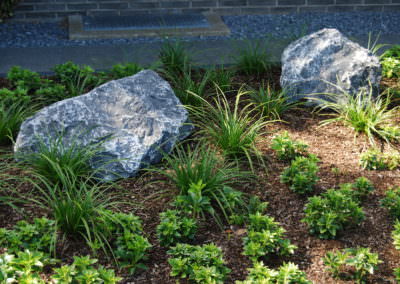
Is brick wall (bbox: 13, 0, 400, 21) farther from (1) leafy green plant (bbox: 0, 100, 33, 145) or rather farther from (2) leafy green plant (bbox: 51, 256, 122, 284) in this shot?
(2) leafy green plant (bbox: 51, 256, 122, 284)

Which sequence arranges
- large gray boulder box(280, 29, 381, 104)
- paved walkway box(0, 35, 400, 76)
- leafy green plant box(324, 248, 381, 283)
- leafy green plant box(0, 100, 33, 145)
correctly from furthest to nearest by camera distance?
paved walkway box(0, 35, 400, 76), large gray boulder box(280, 29, 381, 104), leafy green plant box(0, 100, 33, 145), leafy green plant box(324, 248, 381, 283)

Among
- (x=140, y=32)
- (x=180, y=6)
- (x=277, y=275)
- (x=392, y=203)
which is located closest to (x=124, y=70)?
(x=140, y=32)

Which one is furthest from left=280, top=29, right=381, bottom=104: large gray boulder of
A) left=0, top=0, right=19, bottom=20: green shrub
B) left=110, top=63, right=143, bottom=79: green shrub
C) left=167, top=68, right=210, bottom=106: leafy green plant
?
left=0, top=0, right=19, bottom=20: green shrub

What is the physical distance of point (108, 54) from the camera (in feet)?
22.4

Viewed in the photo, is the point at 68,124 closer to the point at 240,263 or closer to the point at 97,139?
the point at 97,139

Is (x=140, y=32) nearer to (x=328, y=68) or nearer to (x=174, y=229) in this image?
(x=328, y=68)

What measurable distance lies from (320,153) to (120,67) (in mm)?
2259

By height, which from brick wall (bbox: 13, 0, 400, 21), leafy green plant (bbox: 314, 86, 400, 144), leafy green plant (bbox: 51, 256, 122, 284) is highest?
brick wall (bbox: 13, 0, 400, 21)

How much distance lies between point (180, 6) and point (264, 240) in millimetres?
5964

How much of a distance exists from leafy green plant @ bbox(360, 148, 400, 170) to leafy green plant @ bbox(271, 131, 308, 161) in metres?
0.46

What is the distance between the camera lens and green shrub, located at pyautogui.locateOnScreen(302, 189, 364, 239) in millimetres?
3514

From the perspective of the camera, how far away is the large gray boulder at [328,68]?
510cm

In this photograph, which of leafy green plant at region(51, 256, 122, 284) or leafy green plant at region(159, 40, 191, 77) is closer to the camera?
leafy green plant at region(51, 256, 122, 284)

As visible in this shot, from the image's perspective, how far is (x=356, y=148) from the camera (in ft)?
15.1
